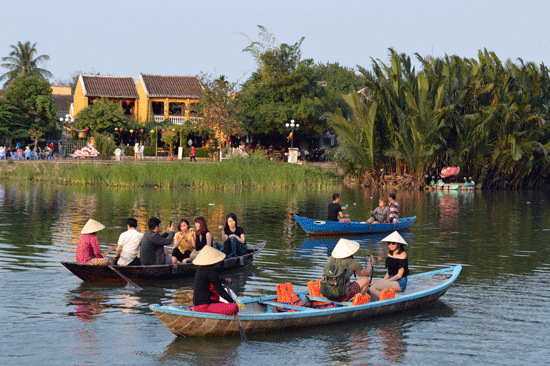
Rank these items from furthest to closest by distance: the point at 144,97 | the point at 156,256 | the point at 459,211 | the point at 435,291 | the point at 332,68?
1. the point at 332,68
2. the point at 144,97
3. the point at 459,211
4. the point at 156,256
5. the point at 435,291

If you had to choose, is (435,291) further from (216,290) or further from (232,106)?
(232,106)

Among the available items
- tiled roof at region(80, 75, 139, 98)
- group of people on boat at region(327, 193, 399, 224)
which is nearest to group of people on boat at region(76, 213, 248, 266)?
group of people on boat at region(327, 193, 399, 224)

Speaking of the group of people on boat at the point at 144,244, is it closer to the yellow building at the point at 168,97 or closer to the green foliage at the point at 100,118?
the green foliage at the point at 100,118

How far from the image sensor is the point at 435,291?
12.2 metres

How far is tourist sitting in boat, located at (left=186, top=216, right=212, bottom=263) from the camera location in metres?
14.4

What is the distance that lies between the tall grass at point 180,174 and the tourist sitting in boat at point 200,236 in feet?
81.3

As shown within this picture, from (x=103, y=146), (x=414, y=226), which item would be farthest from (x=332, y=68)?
(x=414, y=226)

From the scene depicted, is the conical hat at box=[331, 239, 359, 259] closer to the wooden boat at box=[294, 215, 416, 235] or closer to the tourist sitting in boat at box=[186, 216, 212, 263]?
the tourist sitting in boat at box=[186, 216, 212, 263]

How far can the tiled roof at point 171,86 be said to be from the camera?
66.7 metres

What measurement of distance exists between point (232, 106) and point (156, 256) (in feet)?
149

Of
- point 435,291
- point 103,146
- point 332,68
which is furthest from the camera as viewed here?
point 332,68

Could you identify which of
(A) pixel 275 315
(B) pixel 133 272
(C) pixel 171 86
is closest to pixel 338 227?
(B) pixel 133 272

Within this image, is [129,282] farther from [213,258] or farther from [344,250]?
[344,250]

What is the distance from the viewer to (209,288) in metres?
10.3
